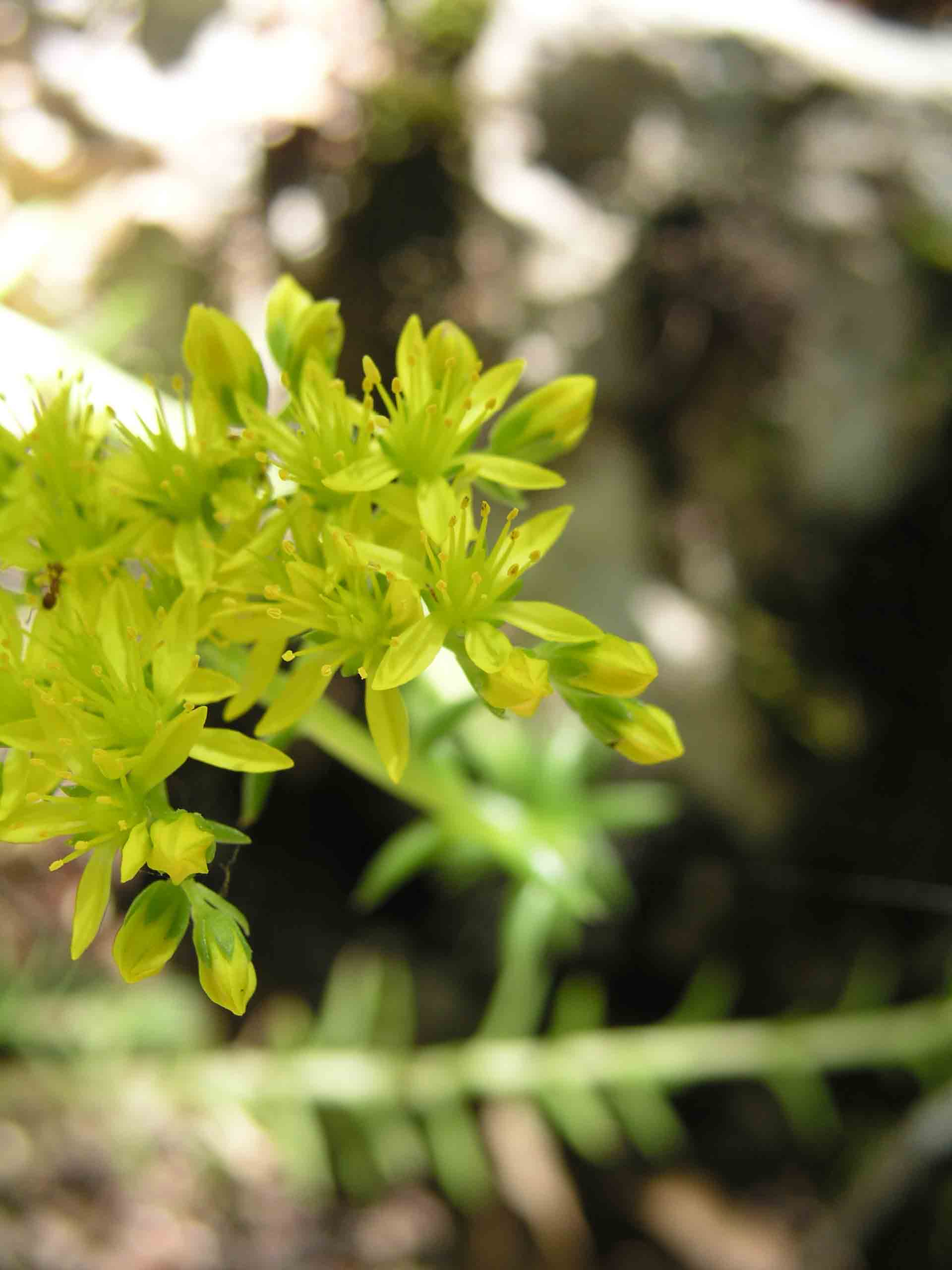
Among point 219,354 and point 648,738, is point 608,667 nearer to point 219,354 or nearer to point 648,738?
point 648,738

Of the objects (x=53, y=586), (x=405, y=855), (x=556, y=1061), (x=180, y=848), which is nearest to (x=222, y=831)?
(x=180, y=848)

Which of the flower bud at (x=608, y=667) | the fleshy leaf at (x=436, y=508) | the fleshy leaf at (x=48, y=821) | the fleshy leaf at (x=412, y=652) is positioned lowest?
the fleshy leaf at (x=48, y=821)

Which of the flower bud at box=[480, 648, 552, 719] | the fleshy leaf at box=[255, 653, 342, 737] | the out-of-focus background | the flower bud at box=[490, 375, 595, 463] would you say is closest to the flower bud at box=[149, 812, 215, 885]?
the fleshy leaf at box=[255, 653, 342, 737]

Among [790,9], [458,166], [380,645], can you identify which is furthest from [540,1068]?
[790,9]

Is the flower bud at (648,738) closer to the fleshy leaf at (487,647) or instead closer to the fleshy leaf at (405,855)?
the fleshy leaf at (487,647)

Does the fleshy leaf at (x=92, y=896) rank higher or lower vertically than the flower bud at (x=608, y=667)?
lower

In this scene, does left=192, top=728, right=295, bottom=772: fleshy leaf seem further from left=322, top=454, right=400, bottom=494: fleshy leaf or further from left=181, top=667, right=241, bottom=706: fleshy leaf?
left=322, top=454, right=400, bottom=494: fleshy leaf

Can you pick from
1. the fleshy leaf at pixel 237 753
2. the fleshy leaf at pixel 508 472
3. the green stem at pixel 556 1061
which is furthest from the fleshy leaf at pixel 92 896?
the green stem at pixel 556 1061
